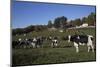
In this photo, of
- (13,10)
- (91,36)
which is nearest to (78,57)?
(91,36)

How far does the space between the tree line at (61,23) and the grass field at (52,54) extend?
3.0 inches

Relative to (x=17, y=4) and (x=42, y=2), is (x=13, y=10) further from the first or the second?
(x=42, y=2)

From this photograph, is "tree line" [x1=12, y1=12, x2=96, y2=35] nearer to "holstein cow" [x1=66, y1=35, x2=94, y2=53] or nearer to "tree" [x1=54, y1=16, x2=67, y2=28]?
"tree" [x1=54, y1=16, x2=67, y2=28]

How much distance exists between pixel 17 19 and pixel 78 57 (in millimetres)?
1272

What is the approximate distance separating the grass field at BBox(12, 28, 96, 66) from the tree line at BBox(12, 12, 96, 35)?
0.25 feet

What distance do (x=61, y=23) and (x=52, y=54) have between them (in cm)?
55

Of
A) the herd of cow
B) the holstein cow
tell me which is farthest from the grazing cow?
the holstein cow

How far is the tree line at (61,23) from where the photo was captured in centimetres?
356

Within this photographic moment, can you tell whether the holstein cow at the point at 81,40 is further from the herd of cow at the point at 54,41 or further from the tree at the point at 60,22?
the tree at the point at 60,22

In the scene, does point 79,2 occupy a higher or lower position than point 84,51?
higher

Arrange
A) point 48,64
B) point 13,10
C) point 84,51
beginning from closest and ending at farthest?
point 13,10 → point 48,64 → point 84,51

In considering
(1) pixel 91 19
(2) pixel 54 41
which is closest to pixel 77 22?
(1) pixel 91 19

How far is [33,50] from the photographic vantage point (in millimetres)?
3607

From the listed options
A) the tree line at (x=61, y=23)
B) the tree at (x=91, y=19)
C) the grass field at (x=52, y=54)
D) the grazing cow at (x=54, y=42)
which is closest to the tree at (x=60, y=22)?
the tree line at (x=61, y=23)
